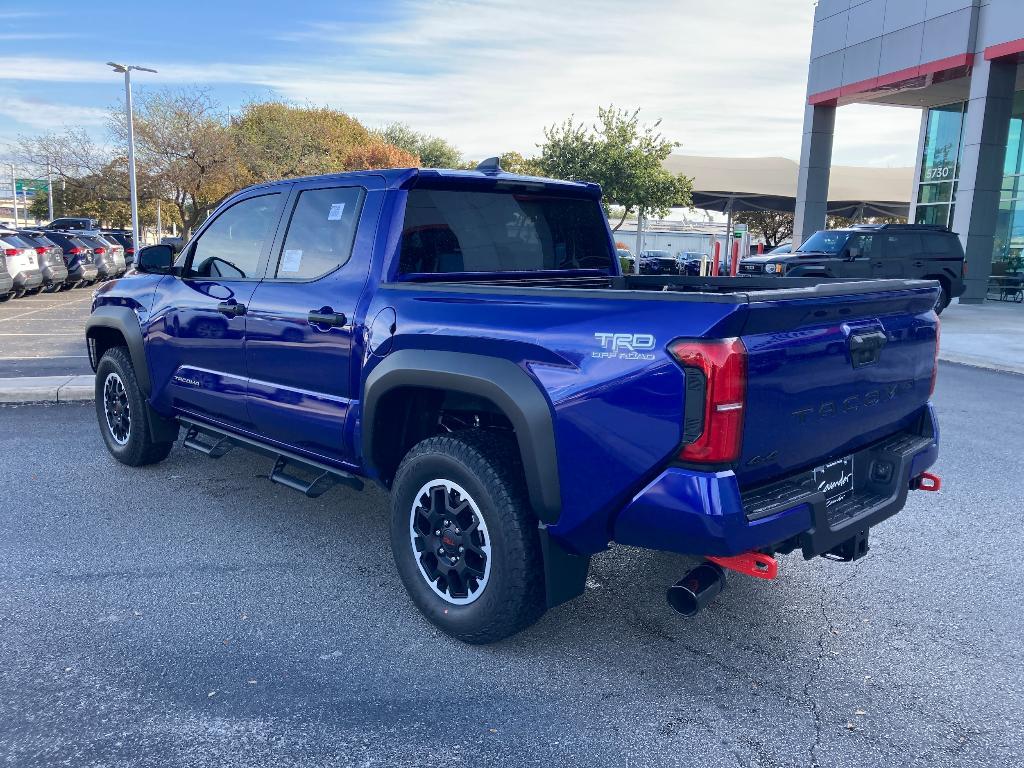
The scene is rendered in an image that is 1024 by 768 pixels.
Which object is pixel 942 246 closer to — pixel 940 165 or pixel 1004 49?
pixel 1004 49

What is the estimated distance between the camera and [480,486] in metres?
3.33

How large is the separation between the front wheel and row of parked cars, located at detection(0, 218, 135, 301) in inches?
526

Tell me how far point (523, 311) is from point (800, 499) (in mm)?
1196

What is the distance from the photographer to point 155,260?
5.22 metres

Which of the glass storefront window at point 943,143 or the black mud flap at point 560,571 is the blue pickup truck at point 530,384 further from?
the glass storefront window at point 943,143

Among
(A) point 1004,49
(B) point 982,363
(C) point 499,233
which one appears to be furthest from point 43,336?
(A) point 1004,49

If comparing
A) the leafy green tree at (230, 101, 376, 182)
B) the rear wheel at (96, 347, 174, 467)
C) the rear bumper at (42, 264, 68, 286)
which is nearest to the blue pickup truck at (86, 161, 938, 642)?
the rear wheel at (96, 347, 174, 467)

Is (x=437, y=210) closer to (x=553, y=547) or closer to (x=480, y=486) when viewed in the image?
(x=480, y=486)

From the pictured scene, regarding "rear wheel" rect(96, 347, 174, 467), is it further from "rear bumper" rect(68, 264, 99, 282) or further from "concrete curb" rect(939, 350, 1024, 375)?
"rear bumper" rect(68, 264, 99, 282)

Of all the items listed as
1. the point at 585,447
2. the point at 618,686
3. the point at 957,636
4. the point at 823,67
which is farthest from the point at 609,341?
the point at 823,67

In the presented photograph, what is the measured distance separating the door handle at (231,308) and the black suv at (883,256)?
45.2 ft

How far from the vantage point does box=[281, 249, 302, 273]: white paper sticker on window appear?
437 cm

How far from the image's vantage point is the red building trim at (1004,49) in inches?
776

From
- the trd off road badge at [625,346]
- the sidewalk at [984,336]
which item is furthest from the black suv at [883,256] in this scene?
the trd off road badge at [625,346]
